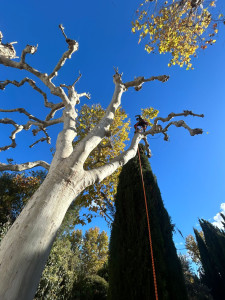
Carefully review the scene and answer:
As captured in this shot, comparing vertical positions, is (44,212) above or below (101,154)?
below

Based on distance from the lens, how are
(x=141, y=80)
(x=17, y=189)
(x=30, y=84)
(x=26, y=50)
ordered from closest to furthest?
(x=26, y=50)
(x=141, y=80)
(x=30, y=84)
(x=17, y=189)

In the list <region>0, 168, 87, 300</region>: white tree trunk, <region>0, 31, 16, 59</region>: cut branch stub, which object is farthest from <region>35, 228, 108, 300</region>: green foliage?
<region>0, 31, 16, 59</region>: cut branch stub

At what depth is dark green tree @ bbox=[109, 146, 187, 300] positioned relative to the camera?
4.04 metres

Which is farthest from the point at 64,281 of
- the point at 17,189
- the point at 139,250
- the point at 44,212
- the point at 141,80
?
the point at 141,80

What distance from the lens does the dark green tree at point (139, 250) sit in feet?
13.3

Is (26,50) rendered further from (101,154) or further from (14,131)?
(101,154)

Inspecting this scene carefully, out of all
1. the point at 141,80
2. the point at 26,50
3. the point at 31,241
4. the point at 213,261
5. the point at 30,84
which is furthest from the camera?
the point at 213,261

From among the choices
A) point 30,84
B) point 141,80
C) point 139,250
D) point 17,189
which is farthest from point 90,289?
point 141,80

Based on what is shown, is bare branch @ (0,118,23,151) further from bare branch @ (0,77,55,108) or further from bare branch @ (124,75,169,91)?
bare branch @ (124,75,169,91)

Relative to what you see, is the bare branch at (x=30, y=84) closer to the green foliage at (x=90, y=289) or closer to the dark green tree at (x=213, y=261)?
the green foliage at (x=90, y=289)

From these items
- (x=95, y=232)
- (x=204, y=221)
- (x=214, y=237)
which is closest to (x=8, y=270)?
(x=214, y=237)

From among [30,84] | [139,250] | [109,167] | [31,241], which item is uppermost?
[30,84]

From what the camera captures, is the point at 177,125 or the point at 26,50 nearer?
the point at 26,50

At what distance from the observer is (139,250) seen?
4.49 m
